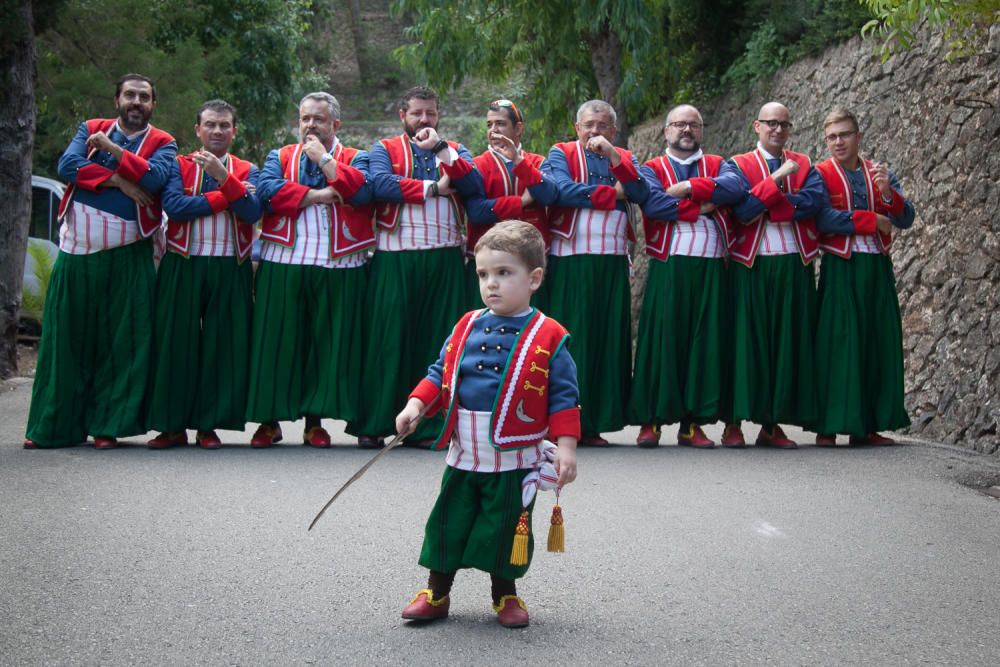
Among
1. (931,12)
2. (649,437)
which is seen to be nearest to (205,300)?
(649,437)

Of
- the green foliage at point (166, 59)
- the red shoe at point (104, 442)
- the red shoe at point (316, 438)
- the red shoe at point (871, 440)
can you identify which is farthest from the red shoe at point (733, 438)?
the green foliage at point (166, 59)

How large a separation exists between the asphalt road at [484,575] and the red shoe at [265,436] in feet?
2.39

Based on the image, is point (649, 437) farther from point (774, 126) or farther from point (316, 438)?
point (774, 126)

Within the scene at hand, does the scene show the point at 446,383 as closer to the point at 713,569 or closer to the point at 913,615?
the point at 713,569

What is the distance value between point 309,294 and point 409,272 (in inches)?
26.9

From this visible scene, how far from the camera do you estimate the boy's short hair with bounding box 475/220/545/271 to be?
462 centimetres

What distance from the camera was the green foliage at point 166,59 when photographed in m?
16.0

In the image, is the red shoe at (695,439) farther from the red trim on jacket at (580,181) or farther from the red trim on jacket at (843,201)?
the red trim on jacket at (843,201)

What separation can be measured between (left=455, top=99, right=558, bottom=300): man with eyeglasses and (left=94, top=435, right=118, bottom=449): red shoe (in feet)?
8.32

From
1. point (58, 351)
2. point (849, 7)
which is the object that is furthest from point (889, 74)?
point (58, 351)

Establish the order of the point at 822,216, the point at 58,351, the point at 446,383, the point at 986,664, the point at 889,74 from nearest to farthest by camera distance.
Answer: the point at 986,664 < the point at 446,383 < the point at 58,351 < the point at 822,216 < the point at 889,74

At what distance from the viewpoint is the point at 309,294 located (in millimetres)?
9234

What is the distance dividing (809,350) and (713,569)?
14.5 ft

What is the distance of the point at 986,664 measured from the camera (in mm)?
4410
